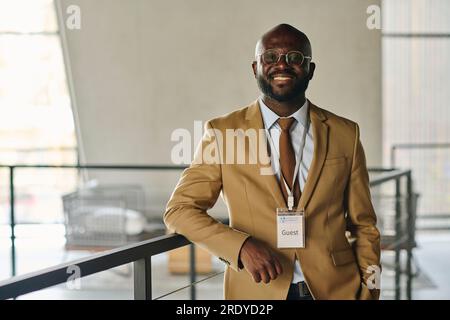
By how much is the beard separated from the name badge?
228mm

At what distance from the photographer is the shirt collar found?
58.6 inches

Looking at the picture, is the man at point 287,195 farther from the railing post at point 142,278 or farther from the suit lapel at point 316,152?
the railing post at point 142,278

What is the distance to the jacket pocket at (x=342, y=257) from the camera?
147 centimetres

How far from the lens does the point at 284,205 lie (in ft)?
4.75

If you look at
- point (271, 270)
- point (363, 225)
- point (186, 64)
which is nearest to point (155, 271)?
point (186, 64)

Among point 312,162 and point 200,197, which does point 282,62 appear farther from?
point 200,197

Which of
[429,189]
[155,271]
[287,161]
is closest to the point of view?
[287,161]

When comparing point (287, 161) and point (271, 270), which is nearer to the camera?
point (271, 270)

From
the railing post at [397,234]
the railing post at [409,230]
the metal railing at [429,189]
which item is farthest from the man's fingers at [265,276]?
the metal railing at [429,189]

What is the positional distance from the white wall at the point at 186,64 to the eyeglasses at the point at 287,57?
389cm

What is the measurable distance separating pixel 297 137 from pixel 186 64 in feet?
13.1

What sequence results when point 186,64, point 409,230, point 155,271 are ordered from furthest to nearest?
point 186,64
point 409,230
point 155,271

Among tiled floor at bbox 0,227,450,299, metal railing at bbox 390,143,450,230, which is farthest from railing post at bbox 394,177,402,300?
metal railing at bbox 390,143,450,230

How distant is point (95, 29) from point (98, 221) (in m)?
1.50
